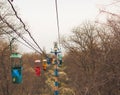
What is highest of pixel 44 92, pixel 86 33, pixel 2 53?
pixel 86 33

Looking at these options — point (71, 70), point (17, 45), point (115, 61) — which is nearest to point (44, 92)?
point (71, 70)

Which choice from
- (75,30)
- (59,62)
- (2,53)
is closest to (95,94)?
(59,62)

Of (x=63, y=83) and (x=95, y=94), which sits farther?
(x=63, y=83)

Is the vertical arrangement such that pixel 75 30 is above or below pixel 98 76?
above

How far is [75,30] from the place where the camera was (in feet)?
149

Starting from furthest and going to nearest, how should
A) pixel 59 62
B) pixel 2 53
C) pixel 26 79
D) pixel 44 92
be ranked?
pixel 44 92 < pixel 26 79 < pixel 2 53 < pixel 59 62

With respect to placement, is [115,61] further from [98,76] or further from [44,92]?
[44,92]

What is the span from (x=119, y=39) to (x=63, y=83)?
34.8 m

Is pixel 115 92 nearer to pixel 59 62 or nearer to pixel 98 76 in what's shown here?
pixel 98 76

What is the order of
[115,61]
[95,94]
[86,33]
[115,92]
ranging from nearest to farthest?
[115,61]
[115,92]
[95,94]
[86,33]

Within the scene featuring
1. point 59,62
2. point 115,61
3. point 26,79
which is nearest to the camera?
point 115,61

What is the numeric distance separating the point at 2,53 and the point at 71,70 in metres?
13.8

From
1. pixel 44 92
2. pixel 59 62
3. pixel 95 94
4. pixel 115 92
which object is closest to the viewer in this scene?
pixel 115 92

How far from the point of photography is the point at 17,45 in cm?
3672
